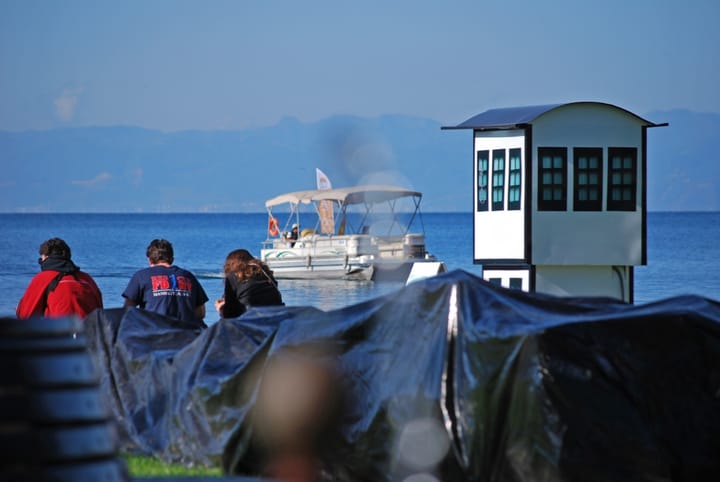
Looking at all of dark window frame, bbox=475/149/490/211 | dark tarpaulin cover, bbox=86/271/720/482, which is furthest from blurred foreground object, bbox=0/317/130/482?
dark window frame, bbox=475/149/490/211

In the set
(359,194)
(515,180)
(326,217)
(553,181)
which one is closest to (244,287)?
(515,180)

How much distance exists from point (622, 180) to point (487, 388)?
11777 millimetres

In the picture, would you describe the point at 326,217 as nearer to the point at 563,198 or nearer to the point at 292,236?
the point at 292,236

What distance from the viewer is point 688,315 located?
23.1ft

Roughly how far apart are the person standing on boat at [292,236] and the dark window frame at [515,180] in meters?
35.0

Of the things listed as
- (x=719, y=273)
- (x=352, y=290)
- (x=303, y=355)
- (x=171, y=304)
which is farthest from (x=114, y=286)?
(x=303, y=355)

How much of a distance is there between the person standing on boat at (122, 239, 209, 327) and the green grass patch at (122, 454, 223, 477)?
8.79 feet

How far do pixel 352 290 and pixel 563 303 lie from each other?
133ft

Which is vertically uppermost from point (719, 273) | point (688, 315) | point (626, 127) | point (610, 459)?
point (626, 127)

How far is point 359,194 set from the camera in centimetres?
4750

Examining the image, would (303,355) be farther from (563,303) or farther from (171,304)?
(171,304)

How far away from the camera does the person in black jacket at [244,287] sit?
11297 mm

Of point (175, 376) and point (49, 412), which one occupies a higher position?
point (49, 412)

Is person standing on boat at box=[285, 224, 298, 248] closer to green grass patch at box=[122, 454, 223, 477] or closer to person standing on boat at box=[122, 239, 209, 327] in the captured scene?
person standing on boat at box=[122, 239, 209, 327]
